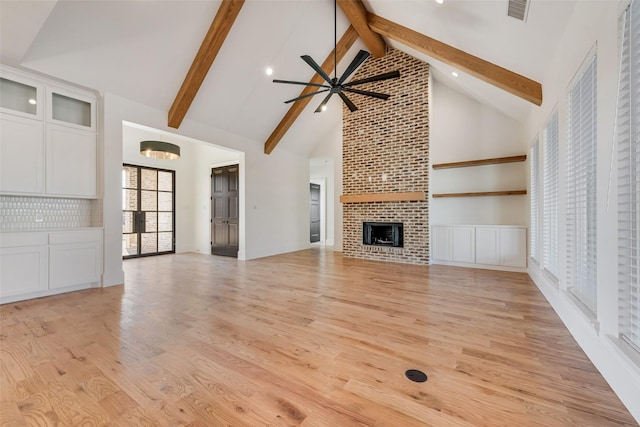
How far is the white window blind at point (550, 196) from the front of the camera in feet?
10.6

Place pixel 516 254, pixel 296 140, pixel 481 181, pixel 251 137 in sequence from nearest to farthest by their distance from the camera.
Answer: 1. pixel 516 254
2. pixel 481 181
3. pixel 251 137
4. pixel 296 140

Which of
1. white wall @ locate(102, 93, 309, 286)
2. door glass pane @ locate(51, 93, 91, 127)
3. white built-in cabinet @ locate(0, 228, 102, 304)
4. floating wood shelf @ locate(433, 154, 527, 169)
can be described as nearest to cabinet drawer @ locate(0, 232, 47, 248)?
white built-in cabinet @ locate(0, 228, 102, 304)

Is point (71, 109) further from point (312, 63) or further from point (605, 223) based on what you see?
point (605, 223)

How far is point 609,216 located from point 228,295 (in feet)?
12.5

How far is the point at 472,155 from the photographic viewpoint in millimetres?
5832

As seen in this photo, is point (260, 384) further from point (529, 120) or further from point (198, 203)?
point (198, 203)

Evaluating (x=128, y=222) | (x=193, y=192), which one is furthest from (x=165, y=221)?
(x=193, y=192)

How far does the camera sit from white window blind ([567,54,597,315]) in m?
2.17

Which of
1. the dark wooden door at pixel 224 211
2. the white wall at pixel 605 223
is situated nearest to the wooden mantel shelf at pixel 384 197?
the dark wooden door at pixel 224 211

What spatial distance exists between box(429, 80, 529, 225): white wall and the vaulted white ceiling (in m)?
0.42

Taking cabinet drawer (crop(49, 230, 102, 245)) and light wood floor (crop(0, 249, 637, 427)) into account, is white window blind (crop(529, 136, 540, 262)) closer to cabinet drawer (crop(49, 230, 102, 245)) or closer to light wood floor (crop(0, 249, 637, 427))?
light wood floor (crop(0, 249, 637, 427))

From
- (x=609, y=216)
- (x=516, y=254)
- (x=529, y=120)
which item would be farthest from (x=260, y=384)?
(x=529, y=120)

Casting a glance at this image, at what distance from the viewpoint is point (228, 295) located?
3611mm

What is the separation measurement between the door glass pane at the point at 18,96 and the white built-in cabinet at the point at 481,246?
6926mm
